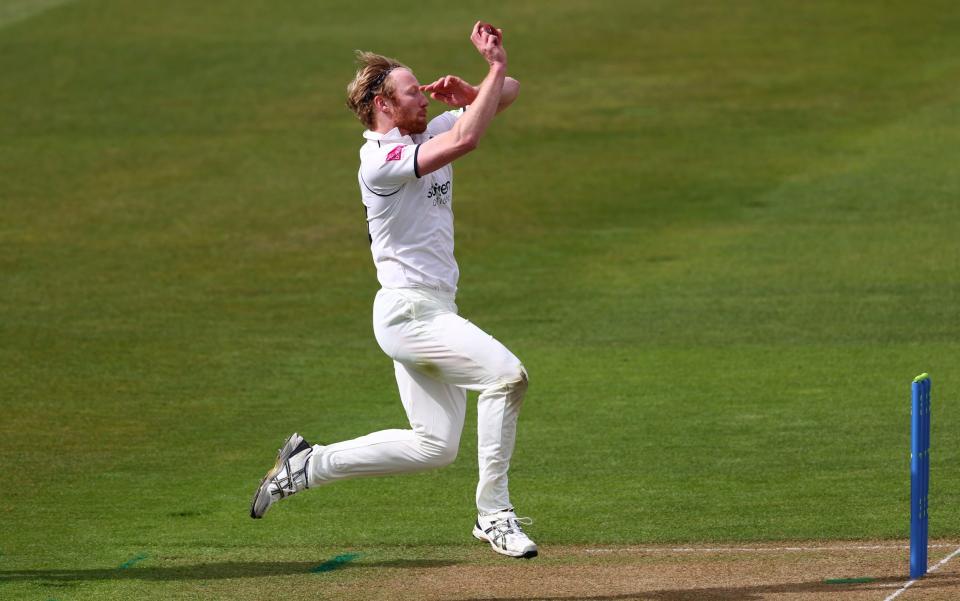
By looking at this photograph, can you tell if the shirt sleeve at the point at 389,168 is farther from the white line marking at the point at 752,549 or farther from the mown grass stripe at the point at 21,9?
the mown grass stripe at the point at 21,9

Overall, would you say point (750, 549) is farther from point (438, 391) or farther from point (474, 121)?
point (474, 121)

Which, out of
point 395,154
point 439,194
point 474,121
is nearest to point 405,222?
point 439,194

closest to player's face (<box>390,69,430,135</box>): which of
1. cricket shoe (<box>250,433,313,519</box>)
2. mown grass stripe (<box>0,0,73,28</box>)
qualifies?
cricket shoe (<box>250,433,313,519</box>)

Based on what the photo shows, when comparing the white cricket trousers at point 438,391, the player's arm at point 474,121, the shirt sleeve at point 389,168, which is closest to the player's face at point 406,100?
the shirt sleeve at point 389,168

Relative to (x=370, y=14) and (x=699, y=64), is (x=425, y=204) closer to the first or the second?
(x=699, y=64)

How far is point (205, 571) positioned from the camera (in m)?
8.36

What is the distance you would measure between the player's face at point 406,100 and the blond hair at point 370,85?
0.03 metres

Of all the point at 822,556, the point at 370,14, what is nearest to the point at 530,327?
the point at 822,556

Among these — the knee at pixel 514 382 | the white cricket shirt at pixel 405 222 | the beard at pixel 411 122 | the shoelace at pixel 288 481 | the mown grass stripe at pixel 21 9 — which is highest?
the mown grass stripe at pixel 21 9

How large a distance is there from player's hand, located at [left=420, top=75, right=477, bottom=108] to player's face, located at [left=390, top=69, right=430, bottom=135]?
1.05 feet

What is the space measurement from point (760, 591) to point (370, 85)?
3.10 metres

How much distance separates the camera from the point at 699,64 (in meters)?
26.7

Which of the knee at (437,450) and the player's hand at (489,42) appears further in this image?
the knee at (437,450)

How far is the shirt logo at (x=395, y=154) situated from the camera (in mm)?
7438
